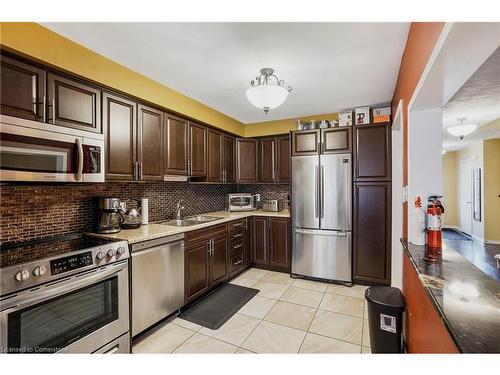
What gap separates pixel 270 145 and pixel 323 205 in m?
1.45

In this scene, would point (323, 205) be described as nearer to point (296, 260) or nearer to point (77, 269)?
point (296, 260)

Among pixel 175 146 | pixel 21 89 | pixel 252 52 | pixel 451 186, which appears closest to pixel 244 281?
pixel 175 146

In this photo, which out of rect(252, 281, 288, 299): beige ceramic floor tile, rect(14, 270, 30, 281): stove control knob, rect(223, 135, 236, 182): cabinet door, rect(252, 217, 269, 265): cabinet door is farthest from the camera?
rect(223, 135, 236, 182): cabinet door

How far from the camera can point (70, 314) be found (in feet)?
5.10

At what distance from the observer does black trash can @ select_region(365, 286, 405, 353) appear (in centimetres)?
167

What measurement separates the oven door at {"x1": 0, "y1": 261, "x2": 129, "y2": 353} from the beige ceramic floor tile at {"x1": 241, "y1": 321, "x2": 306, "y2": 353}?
42.4 inches

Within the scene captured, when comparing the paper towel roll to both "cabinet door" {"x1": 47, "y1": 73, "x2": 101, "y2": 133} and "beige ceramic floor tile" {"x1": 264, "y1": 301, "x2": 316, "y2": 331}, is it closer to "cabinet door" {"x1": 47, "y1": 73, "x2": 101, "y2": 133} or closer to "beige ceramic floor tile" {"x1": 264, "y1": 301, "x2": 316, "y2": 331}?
"cabinet door" {"x1": 47, "y1": 73, "x2": 101, "y2": 133}

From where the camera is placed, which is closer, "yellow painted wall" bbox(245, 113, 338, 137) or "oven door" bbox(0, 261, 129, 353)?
"oven door" bbox(0, 261, 129, 353)

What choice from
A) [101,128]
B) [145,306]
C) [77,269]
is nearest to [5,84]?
[101,128]

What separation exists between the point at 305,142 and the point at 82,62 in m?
2.72

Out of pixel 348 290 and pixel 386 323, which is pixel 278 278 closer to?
pixel 348 290

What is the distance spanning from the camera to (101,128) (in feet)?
6.77

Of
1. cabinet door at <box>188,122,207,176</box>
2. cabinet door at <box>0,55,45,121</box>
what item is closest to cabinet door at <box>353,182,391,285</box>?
cabinet door at <box>188,122,207,176</box>

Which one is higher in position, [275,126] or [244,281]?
[275,126]
